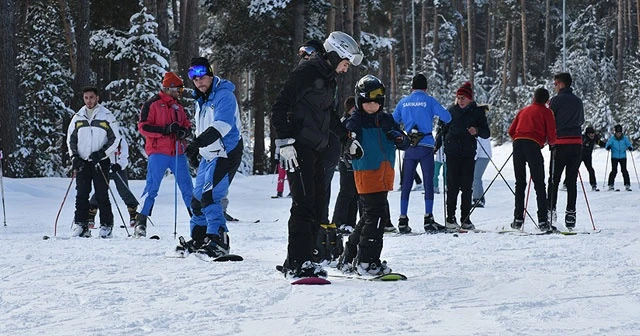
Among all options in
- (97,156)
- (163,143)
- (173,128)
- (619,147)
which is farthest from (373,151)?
(619,147)

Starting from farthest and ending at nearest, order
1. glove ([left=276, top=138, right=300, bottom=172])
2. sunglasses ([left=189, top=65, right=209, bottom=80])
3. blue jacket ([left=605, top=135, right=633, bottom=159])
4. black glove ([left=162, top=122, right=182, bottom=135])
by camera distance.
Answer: blue jacket ([left=605, top=135, right=633, bottom=159]) < black glove ([left=162, top=122, right=182, bottom=135]) < sunglasses ([left=189, top=65, right=209, bottom=80]) < glove ([left=276, top=138, right=300, bottom=172])

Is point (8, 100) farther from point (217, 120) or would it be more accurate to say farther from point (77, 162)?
point (217, 120)

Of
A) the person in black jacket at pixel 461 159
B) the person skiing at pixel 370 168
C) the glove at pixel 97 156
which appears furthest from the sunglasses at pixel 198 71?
the person in black jacket at pixel 461 159

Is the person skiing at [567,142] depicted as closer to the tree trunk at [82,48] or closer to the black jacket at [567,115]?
the black jacket at [567,115]

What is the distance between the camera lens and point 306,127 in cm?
625

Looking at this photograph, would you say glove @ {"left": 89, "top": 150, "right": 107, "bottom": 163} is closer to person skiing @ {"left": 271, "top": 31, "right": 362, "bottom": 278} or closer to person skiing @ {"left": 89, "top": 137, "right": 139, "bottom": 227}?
person skiing @ {"left": 89, "top": 137, "right": 139, "bottom": 227}

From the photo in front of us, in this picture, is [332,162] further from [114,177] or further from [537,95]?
[114,177]

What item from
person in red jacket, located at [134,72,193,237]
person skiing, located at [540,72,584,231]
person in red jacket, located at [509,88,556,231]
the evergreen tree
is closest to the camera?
person in red jacket, located at [134,72,193,237]

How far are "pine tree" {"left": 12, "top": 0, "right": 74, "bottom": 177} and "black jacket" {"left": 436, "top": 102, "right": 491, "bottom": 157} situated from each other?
46.2ft

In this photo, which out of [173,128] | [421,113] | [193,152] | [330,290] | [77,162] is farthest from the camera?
[421,113]

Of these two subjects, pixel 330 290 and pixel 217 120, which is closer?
pixel 330 290

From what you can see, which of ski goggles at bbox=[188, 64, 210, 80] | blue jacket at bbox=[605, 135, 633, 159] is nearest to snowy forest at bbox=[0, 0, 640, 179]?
blue jacket at bbox=[605, 135, 633, 159]

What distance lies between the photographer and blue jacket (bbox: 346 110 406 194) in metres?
6.55

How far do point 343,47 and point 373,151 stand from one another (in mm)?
898
